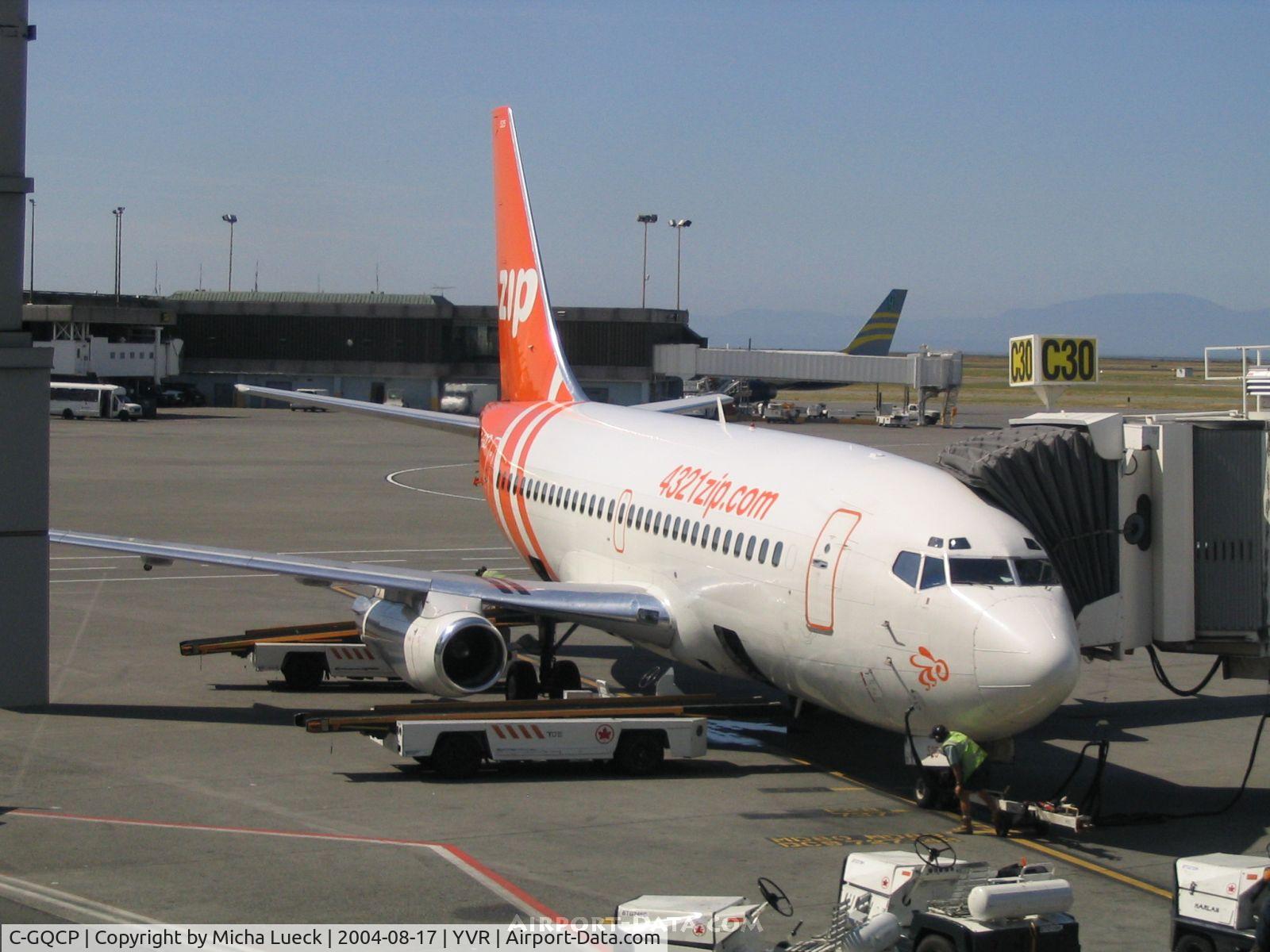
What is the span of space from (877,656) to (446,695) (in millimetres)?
6369

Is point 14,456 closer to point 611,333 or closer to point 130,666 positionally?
point 130,666

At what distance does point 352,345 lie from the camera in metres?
114

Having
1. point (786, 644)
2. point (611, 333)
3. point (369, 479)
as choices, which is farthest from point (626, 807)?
point (611, 333)

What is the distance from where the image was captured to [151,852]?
15008mm

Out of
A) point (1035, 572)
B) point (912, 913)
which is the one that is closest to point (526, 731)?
point (1035, 572)

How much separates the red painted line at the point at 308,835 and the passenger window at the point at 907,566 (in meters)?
5.73

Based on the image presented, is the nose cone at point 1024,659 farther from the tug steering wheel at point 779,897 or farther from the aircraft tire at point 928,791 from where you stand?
the tug steering wheel at point 779,897

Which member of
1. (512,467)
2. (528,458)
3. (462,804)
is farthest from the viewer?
(512,467)

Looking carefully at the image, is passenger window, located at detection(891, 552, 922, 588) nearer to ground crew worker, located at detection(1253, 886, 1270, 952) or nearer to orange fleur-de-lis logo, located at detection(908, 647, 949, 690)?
orange fleur-de-lis logo, located at detection(908, 647, 949, 690)

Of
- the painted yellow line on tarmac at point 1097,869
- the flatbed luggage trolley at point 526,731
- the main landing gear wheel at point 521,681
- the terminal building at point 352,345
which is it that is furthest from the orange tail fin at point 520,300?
the terminal building at point 352,345

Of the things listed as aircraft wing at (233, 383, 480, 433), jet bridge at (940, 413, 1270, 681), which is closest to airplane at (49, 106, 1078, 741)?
aircraft wing at (233, 383, 480, 433)

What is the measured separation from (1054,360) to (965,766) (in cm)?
651

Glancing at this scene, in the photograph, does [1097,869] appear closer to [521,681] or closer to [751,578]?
[751,578]

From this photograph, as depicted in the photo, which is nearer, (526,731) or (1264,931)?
(1264,931)
